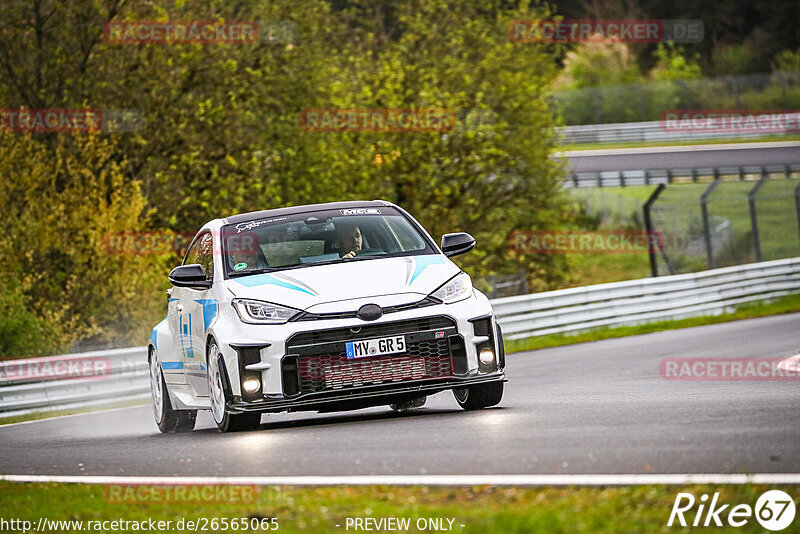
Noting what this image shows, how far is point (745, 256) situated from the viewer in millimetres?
27406

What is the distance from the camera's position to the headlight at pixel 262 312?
9.20 m

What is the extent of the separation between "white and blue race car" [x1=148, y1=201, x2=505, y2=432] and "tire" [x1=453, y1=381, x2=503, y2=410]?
0.03ft

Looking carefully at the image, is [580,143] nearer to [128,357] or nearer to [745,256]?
[745,256]

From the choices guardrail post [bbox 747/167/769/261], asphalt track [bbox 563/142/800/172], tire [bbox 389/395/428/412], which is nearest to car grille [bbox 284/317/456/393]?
tire [bbox 389/395/428/412]

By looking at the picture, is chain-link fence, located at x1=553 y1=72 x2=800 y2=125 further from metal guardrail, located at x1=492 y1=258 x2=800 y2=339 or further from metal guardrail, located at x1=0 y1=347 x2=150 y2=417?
metal guardrail, located at x1=0 y1=347 x2=150 y2=417

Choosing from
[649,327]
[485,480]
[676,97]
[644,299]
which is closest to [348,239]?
[485,480]

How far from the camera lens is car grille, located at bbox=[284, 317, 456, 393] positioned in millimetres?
9125

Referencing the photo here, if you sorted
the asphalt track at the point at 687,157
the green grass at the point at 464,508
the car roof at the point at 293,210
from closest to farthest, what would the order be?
the green grass at the point at 464,508 → the car roof at the point at 293,210 → the asphalt track at the point at 687,157

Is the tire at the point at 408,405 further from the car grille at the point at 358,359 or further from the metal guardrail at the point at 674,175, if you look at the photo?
the metal guardrail at the point at 674,175

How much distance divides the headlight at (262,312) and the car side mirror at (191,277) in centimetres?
86

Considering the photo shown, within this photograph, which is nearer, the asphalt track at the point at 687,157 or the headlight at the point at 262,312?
the headlight at the point at 262,312

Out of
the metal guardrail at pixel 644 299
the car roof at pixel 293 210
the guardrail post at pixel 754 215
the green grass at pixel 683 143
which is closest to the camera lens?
the car roof at pixel 293 210

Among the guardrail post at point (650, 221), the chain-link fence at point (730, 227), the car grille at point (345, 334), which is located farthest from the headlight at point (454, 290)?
the chain-link fence at point (730, 227)

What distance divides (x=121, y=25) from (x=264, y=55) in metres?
4.28
